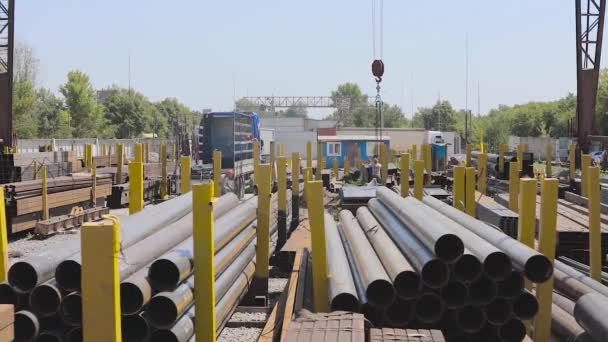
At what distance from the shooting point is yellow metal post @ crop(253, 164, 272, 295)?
28.4ft

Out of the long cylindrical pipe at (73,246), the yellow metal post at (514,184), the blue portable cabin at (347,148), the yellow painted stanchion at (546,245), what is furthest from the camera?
the blue portable cabin at (347,148)

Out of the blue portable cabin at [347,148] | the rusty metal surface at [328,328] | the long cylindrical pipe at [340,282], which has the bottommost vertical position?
the rusty metal surface at [328,328]

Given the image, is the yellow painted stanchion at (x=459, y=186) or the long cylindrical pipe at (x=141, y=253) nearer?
the long cylindrical pipe at (x=141, y=253)

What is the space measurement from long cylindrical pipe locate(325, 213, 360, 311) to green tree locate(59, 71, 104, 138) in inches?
2263

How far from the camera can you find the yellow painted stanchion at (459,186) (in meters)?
9.37

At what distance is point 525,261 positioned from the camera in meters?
5.19

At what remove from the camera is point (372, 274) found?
5664 mm

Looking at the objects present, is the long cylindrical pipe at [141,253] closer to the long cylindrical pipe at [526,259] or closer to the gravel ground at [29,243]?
the long cylindrical pipe at [526,259]

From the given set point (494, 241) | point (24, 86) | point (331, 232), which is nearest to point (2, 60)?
point (331, 232)

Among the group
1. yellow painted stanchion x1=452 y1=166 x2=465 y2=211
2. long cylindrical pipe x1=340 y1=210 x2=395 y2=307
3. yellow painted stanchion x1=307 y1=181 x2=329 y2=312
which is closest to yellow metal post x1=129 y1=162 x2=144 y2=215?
yellow painted stanchion x1=307 y1=181 x2=329 y2=312

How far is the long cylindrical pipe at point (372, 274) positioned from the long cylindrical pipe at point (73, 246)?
1949mm

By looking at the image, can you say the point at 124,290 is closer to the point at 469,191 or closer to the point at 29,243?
the point at 469,191

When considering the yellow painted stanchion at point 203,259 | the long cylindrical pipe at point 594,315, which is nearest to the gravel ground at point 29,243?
the yellow painted stanchion at point 203,259

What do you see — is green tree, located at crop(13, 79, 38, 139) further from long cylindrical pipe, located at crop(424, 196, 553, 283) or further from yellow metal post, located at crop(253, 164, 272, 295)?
long cylindrical pipe, located at crop(424, 196, 553, 283)
